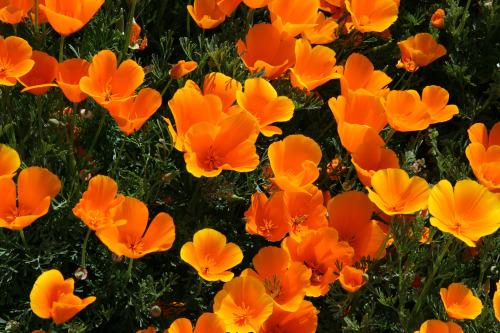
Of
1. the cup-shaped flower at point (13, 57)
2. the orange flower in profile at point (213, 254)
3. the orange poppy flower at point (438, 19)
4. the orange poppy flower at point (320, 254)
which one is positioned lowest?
the orange poppy flower at point (320, 254)

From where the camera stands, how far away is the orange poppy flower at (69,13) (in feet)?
5.00

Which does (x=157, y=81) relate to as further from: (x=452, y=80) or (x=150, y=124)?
(x=452, y=80)

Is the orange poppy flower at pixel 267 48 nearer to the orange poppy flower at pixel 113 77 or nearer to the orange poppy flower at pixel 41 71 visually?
the orange poppy flower at pixel 113 77

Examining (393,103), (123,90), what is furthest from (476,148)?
(123,90)

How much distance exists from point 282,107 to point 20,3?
30.2 inches

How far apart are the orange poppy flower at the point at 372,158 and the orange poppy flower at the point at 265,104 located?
215mm

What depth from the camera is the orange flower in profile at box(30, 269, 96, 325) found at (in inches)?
52.2

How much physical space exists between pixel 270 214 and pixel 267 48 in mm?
559

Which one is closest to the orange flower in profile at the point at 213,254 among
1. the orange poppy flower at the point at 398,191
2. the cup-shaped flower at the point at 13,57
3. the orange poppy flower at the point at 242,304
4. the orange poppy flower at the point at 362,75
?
the orange poppy flower at the point at 242,304

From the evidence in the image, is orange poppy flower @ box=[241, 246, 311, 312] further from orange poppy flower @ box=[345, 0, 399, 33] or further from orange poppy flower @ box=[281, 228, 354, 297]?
orange poppy flower @ box=[345, 0, 399, 33]

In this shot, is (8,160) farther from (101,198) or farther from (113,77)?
(113,77)

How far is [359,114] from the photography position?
1.83 meters

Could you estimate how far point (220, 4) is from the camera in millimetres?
1903

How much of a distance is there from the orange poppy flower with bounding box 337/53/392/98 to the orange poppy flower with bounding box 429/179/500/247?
0.47 metres
